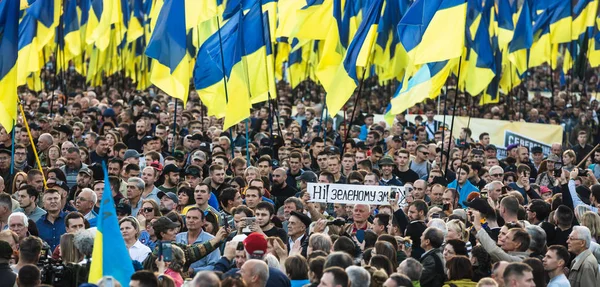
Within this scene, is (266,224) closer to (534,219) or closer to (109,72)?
(534,219)

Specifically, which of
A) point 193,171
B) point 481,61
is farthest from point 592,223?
point 481,61

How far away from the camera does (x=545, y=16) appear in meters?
24.4

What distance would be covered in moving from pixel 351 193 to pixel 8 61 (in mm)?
4591

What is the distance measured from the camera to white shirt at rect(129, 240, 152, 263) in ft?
34.2

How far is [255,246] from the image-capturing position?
31.0 ft

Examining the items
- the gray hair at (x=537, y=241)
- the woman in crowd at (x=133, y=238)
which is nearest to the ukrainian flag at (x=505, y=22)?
the gray hair at (x=537, y=241)

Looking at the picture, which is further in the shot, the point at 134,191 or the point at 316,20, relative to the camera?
the point at 316,20

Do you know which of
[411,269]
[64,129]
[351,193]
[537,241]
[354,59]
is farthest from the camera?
[64,129]

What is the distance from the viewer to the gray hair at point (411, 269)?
8852 mm

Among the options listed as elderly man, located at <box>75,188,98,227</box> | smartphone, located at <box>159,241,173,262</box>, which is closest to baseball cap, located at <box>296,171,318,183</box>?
elderly man, located at <box>75,188,98,227</box>

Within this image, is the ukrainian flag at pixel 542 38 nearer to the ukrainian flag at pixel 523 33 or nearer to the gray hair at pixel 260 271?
the ukrainian flag at pixel 523 33

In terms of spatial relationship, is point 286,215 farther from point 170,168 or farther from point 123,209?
point 170,168

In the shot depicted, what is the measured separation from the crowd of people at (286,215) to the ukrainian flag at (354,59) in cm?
80

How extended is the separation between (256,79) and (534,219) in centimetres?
526
